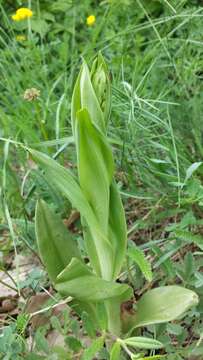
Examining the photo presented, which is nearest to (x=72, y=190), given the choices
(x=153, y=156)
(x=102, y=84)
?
(x=102, y=84)

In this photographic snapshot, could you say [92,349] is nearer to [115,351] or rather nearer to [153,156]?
[115,351]

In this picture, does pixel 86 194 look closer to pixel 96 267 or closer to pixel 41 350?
pixel 96 267

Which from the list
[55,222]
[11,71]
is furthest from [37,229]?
[11,71]

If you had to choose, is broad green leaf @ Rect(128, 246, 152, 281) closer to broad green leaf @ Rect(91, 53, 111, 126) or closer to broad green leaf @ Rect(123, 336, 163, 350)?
broad green leaf @ Rect(123, 336, 163, 350)

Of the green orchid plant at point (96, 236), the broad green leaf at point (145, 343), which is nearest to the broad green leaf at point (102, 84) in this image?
the green orchid plant at point (96, 236)

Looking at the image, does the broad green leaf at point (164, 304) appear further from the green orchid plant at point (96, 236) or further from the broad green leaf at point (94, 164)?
the broad green leaf at point (94, 164)

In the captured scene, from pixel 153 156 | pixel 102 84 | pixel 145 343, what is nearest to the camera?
pixel 145 343
